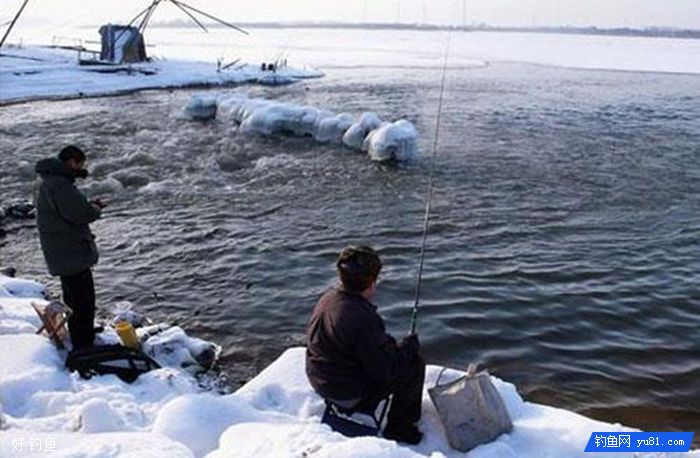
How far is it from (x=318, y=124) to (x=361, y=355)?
1706 centimetres

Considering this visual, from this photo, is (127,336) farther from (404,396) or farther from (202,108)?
(202,108)

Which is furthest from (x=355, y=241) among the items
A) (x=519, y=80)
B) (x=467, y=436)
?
(x=519, y=80)

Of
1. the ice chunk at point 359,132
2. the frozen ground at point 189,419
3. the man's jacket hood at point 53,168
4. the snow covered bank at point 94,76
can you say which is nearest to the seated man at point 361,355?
the frozen ground at point 189,419

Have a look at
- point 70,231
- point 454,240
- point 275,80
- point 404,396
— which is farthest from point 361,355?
point 275,80

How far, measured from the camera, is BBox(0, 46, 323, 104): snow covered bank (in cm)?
3322

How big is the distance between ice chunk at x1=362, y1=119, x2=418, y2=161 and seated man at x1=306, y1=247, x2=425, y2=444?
1320cm

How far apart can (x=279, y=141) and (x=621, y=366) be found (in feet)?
48.8

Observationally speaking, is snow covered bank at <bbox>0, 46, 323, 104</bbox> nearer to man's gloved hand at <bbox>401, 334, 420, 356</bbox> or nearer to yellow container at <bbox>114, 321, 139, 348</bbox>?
yellow container at <bbox>114, 321, 139, 348</bbox>

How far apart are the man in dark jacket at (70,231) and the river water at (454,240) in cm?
175

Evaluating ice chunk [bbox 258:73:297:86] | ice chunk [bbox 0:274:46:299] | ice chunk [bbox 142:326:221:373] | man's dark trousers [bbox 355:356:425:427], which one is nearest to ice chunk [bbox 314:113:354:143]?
ice chunk [bbox 0:274:46:299]

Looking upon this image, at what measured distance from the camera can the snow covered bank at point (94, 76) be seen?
109 ft

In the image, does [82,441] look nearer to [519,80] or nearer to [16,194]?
[16,194]

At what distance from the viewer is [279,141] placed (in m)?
21.0

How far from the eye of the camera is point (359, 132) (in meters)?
19.5
